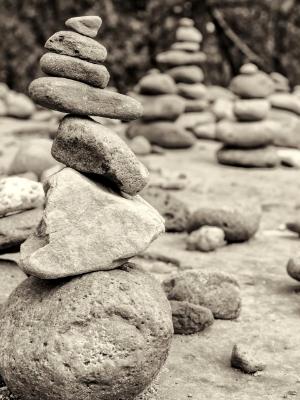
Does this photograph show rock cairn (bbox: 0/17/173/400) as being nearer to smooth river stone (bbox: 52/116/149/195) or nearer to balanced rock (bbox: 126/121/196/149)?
smooth river stone (bbox: 52/116/149/195)

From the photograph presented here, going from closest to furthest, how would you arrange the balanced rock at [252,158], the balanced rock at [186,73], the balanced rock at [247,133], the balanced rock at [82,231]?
the balanced rock at [82,231] → the balanced rock at [247,133] → the balanced rock at [252,158] → the balanced rock at [186,73]

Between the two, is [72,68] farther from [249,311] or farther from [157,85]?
[157,85]

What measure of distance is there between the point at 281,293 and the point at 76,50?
117 inches

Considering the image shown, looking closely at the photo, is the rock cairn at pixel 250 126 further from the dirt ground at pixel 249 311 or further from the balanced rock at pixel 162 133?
the balanced rock at pixel 162 133

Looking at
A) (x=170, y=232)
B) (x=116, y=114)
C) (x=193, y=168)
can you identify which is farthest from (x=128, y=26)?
(x=116, y=114)

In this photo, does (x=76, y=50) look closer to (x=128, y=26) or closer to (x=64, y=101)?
(x=64, y=101)

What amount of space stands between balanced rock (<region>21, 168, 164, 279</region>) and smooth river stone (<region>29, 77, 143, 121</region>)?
0.41m

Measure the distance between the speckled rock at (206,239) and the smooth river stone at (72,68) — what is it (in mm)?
3321

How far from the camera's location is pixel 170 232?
27.7 feet

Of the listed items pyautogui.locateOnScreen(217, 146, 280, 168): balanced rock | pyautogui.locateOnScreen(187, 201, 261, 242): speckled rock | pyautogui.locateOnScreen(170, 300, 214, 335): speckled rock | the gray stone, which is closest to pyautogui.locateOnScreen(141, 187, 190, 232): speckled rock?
pyautogui.locateOnScreen(187, 201, 261, 242): speckled rock

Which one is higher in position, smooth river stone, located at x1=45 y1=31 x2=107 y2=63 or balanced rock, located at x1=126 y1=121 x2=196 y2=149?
smooth river stone, located at x1=45 y1=31 x2=107 y2=63

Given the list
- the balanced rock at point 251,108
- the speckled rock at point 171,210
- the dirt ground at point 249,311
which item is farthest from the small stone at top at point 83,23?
the balanced rock at point 251,108

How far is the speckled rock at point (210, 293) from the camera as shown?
19.1 ft

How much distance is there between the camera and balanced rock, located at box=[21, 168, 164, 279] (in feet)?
14.2
